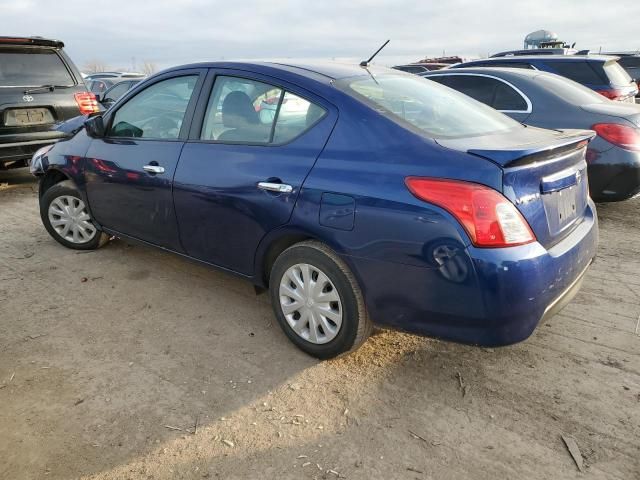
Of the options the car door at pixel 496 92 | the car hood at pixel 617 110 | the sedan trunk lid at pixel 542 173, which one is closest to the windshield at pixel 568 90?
the car hood at pixel 617 110

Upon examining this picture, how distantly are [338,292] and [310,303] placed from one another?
0.75ft

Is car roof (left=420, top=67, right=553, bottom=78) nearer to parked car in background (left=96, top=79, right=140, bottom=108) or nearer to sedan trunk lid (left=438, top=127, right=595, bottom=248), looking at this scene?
sedan trunk lid (left=438, top=127, right=595, bottom=248)

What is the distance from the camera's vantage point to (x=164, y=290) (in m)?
3.74

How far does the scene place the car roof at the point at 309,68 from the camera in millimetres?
2866

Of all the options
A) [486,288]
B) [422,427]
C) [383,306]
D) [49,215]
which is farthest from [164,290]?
[486,288]

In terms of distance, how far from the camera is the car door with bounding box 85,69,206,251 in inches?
131

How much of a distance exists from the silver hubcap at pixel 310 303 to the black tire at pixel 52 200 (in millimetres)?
2299

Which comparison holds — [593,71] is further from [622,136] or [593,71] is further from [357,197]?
[357,197]

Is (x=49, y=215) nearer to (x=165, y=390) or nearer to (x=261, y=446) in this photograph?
(x=165, y=390)

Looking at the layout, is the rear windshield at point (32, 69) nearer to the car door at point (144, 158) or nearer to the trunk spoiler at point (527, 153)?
the car door at point (144, 158)

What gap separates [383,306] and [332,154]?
0.81 metres

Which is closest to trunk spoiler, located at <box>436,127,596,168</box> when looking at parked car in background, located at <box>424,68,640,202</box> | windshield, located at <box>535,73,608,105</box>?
parked car in background, located at <box>424,68,640,202</box>

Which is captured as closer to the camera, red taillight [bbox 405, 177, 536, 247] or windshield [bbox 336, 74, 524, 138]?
red taillight [bbox 405, 177, 536, 247]

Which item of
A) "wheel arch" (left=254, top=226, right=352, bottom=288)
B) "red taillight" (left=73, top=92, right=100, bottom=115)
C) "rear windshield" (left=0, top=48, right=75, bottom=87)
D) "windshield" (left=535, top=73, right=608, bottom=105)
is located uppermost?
"rear windshield" (left=0, top=48, right=75, bottom=87)
